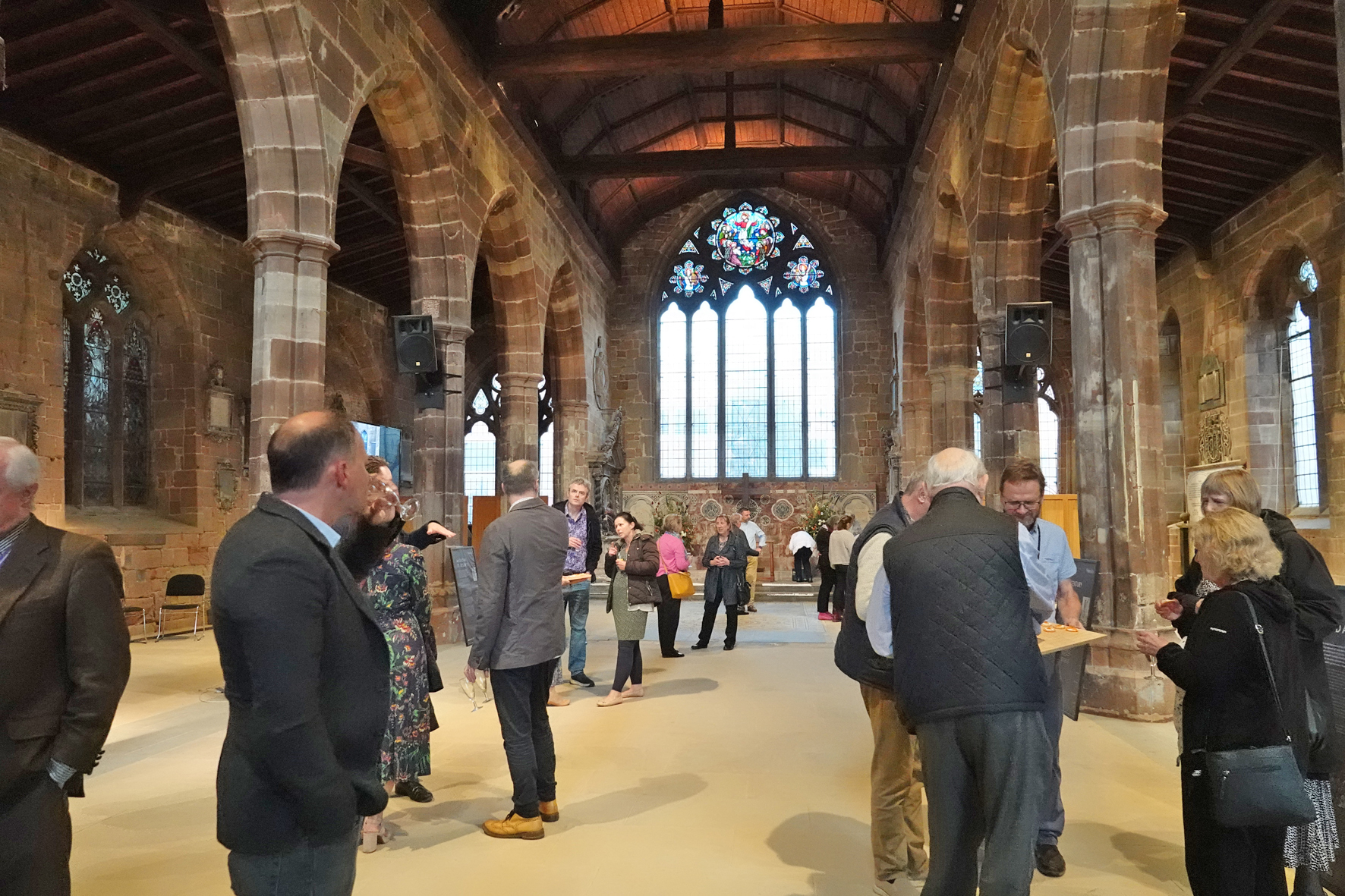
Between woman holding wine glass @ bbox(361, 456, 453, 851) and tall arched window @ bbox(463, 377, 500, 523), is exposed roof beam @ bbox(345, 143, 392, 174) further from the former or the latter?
tall arched window @ bbox(463, 377, 500, 523)

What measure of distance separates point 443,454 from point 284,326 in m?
2.99

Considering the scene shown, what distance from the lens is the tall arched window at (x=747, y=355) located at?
17781 mm

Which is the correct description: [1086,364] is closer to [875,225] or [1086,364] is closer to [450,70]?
[450,70]

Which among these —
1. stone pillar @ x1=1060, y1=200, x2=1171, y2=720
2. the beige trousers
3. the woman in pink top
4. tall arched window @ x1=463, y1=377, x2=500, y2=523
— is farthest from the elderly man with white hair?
tall arched window @ x1=463, y1=377, x2=500, y2=523

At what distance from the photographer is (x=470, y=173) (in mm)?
9906

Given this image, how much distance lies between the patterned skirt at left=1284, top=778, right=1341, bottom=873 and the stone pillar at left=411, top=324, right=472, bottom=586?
785cm

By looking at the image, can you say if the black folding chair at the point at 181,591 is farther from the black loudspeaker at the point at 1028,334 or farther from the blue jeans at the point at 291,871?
the blue jeans at the point at 291,871

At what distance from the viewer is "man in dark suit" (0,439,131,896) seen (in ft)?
6.83

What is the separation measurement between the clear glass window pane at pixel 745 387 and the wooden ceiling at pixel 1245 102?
783 centimetres

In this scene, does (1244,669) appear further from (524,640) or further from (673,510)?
(673,510)

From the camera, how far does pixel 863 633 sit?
9.74ft

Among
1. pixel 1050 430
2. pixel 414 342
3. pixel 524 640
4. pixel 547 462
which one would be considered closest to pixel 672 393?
pixel 547 462

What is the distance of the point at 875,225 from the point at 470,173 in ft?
31.0

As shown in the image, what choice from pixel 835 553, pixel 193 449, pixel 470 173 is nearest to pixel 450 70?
pixel 470 173
